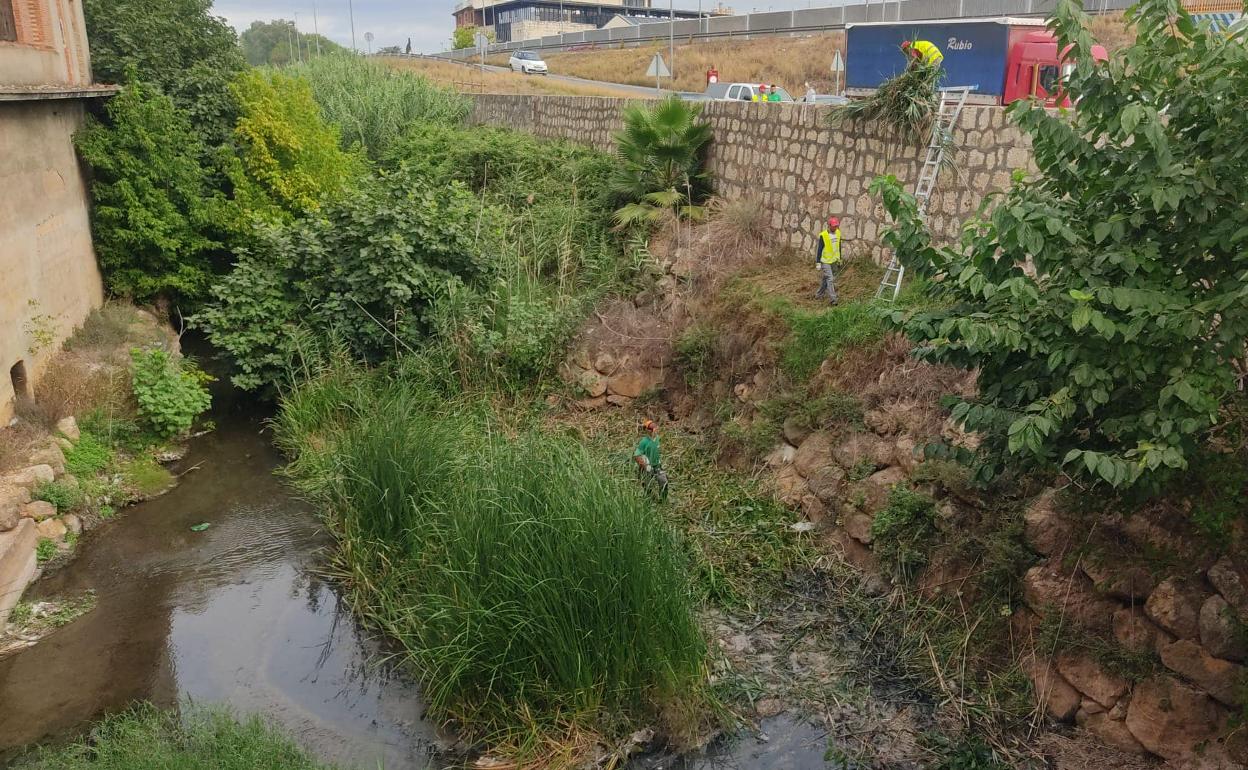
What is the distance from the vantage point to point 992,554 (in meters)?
6.86

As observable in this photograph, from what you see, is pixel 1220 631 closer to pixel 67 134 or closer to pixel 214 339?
pixel 214 339

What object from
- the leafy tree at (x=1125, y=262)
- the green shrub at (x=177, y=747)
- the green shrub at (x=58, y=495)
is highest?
the leafy tree at (x=1125, y=262)

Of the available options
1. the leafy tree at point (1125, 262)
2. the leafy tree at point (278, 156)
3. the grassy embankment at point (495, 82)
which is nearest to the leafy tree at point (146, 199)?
the leafy tree at point (278, 156)

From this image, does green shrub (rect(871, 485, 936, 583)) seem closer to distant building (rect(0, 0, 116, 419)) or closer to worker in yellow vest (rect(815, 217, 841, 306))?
worker in yellow vest (rect(815, 217, 841, 306))

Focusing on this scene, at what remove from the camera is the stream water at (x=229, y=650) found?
662cm

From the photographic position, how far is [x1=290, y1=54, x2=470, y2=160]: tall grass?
72.6 feet

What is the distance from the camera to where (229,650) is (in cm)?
781

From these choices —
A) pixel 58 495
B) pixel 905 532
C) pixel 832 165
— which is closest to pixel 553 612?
pixel 905 532

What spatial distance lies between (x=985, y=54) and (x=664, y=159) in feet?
19.9

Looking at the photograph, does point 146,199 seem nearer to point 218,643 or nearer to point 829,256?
point 218,643

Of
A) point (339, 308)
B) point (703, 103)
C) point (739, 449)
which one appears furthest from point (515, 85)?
point (739, 449)

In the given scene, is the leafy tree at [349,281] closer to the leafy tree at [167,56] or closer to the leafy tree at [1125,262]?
the leafy tree at [167,56]

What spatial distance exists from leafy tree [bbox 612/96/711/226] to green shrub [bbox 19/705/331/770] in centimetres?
924

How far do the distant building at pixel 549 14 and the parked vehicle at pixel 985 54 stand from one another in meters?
62.8
